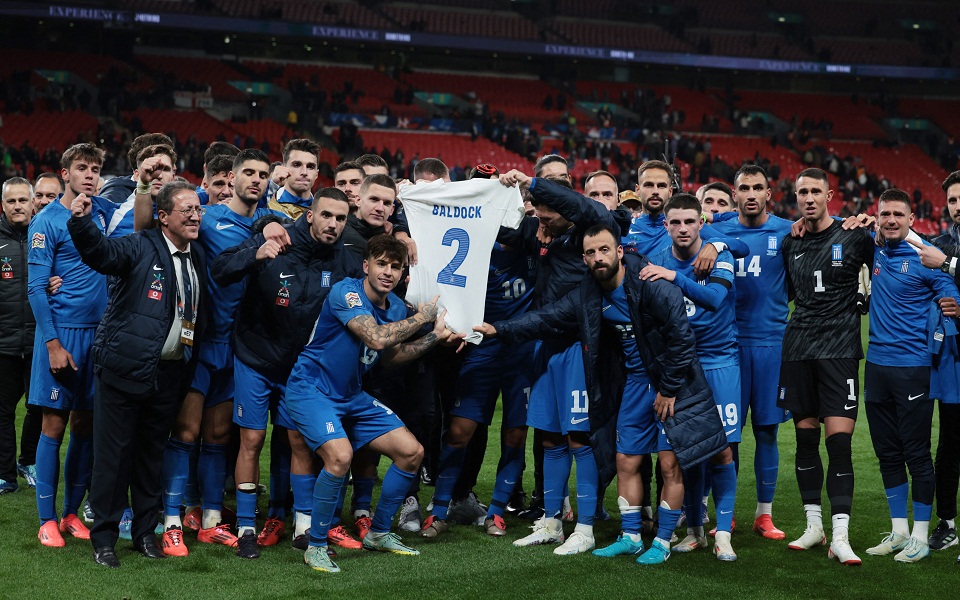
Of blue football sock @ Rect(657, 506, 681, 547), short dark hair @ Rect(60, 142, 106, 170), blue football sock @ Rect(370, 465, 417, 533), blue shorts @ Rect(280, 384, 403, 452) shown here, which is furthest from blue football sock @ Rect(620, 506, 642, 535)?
short dark hair @ Rect(60, 142, 106, 170)

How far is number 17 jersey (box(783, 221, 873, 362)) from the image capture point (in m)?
6.33

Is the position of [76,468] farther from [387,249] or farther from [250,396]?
[387,249]

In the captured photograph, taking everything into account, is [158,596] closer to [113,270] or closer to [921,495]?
[113,270]

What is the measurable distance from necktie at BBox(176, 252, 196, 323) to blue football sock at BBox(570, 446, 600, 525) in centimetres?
253

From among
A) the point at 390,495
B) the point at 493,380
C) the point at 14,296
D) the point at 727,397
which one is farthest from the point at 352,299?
the point at 14,296

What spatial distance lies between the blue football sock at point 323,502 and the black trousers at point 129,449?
3.25 feet

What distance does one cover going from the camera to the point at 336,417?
19.2ft

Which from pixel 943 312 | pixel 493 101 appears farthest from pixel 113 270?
pixel 493 101

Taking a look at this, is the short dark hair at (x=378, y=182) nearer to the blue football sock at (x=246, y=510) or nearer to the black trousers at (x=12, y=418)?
the blue football sock at (x=246, y=510)

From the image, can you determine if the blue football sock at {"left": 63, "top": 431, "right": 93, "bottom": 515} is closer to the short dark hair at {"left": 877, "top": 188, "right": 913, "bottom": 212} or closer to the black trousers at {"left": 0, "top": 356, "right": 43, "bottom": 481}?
the black trousers at {"left": 0, "top": 356, "right": 43, "bottom": 481}

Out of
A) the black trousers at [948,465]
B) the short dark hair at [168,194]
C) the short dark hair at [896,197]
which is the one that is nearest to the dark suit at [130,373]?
the short dark hair at [168,194]

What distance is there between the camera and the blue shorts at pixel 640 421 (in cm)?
608

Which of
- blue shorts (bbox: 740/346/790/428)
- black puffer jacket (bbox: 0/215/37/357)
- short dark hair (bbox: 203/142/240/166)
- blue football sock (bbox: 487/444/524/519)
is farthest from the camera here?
black puffer jacket (bbox: 0/215/37/357)

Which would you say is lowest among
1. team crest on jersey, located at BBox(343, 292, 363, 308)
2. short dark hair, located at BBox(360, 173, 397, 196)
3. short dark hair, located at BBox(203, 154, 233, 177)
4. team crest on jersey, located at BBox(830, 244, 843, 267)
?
team crest on jersey, located at BBox(343, 292, 363, 308)
